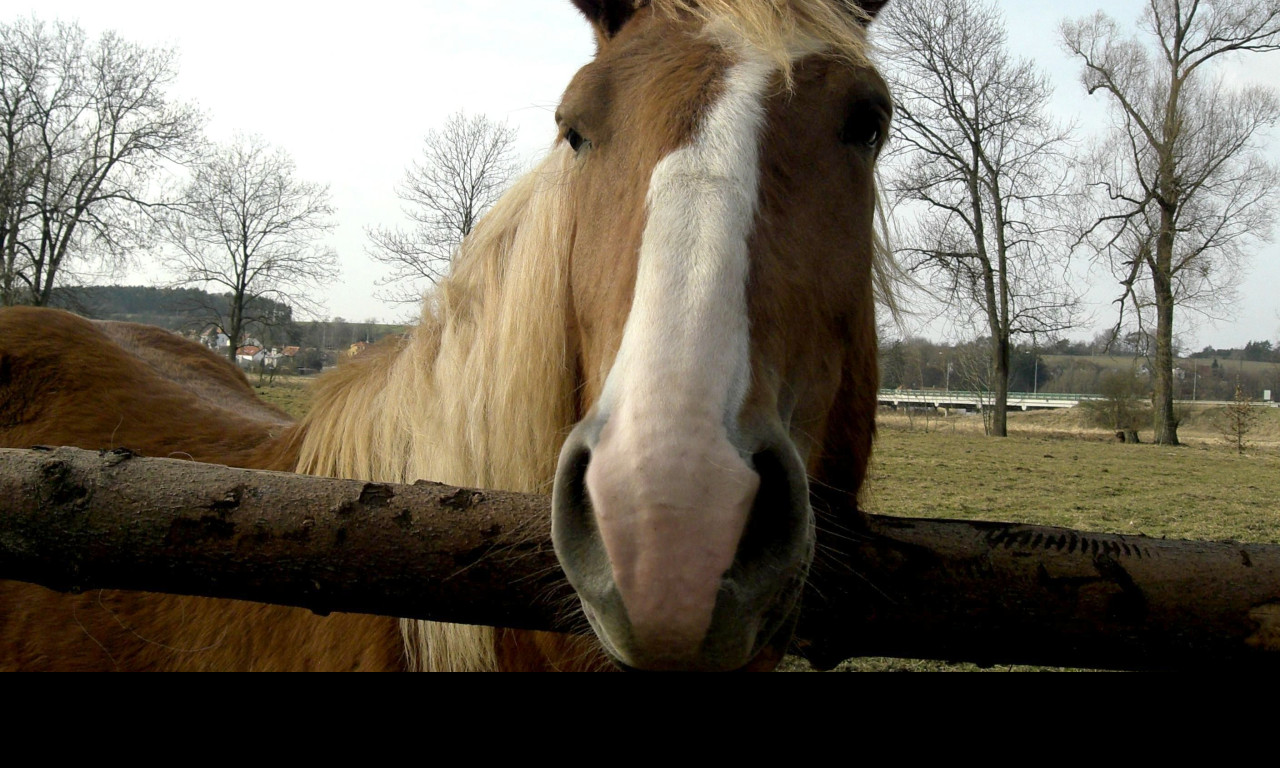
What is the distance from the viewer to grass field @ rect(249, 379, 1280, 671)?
738cm

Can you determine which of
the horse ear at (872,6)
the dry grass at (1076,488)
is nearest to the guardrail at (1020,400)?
the dry grass at (1076,488)

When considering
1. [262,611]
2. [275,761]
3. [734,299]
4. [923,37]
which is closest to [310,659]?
[262,611]

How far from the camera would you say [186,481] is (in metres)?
1.18

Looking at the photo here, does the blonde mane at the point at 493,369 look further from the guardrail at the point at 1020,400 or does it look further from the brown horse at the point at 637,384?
the guardrail at the point at 1020,400

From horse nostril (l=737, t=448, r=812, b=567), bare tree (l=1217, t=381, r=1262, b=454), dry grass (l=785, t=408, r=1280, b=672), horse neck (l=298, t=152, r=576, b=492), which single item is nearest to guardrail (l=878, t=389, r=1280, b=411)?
bare tree (l=1217, t=381, r=1262, b=454)

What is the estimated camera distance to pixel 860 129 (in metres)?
1.76

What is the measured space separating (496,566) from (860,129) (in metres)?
1.33

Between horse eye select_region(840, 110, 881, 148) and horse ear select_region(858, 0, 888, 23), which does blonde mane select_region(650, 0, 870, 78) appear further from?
horse ear select_region(858, 0, 888, 23)

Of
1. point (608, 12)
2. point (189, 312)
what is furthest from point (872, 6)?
point (189, 312)

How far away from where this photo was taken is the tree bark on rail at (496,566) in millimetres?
1107

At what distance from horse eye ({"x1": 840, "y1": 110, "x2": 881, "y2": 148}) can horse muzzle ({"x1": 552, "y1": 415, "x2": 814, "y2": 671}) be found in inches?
38.1

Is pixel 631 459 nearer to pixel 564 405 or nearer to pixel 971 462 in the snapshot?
pixel 564 405

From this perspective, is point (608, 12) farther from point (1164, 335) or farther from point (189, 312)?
point (189, 312)

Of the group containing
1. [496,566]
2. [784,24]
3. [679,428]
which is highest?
[784,24]
